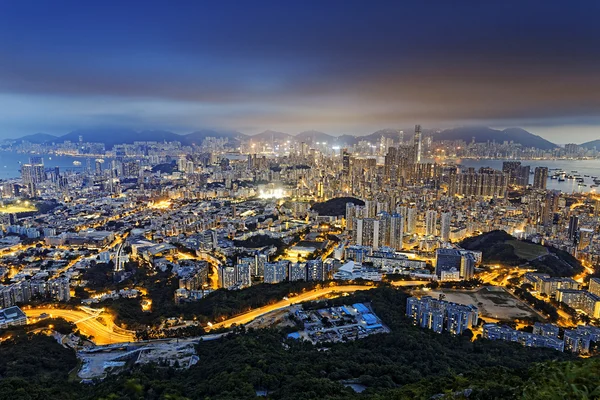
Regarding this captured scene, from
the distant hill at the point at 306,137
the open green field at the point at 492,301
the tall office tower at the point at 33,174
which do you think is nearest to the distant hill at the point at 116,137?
the distant hill at the point at 306,137

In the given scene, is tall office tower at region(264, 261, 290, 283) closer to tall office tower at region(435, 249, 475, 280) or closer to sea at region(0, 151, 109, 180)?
tall office tower at region(435, 249, 475, 280)

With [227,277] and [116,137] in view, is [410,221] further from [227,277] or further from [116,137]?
[116,137]

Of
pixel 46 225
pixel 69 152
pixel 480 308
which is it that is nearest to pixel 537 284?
pixel 480 308

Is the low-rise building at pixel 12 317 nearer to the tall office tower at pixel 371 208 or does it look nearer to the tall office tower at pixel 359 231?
the tall office tower at pixel 359 231

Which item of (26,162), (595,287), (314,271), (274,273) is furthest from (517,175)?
(26,162)

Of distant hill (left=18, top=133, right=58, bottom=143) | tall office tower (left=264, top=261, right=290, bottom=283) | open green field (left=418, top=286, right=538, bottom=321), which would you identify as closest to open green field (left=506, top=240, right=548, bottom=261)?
open green field (left=418, top=286, right=538, bottom=321)
